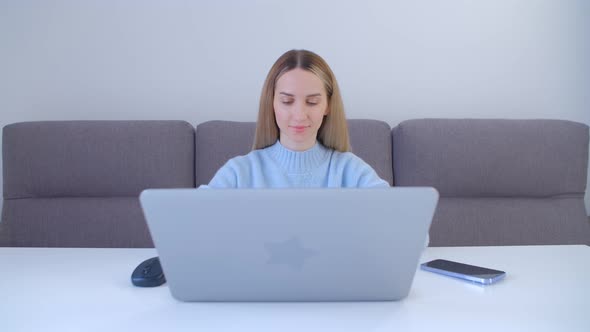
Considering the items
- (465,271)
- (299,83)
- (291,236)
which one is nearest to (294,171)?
(299,83)

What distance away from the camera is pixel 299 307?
2.35 ft

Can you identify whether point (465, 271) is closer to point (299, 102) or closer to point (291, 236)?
point (291, 236)

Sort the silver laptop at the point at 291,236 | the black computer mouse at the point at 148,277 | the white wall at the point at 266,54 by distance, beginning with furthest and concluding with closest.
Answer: the white wall at the point at 266,54, the black computer mouse at the point at 148,277, the silver laptop at the point at 291,236

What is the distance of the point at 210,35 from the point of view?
214 centimetres

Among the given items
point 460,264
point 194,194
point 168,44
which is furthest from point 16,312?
point 168,44

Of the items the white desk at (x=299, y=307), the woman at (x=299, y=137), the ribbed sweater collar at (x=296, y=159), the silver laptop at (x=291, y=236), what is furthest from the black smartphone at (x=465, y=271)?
the ribbed sweater collar at (x=296, y=159)

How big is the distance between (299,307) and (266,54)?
63.3 inches

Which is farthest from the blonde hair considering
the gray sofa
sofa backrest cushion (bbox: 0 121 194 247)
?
sofa backrest cushion (bbox: 0 121 194 247)

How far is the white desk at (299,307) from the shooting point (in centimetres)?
66

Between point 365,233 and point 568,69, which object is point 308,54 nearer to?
point 365,233

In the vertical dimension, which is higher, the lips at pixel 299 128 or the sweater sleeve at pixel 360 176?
the lips at pixel 299 128

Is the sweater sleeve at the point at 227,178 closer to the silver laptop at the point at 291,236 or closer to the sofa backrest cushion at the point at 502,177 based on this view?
the silver laptop at the point at 291,236

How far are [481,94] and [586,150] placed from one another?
0.49 meters

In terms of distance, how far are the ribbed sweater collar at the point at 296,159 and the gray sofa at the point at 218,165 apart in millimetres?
625
